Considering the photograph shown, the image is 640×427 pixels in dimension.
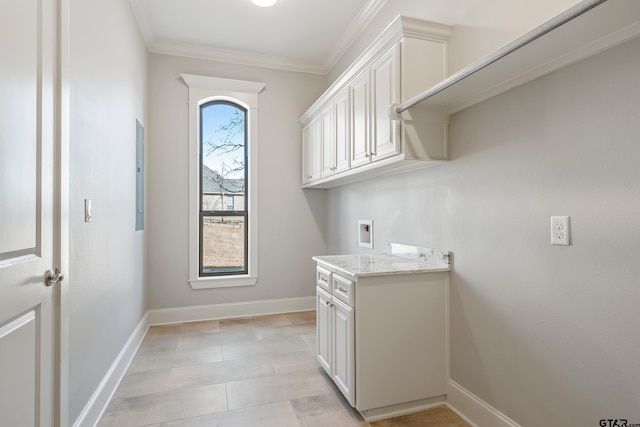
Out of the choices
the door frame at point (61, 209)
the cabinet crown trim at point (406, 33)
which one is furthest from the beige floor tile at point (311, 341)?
the cabinet crown trim at point (406, 33)

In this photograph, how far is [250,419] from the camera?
200 centimetres

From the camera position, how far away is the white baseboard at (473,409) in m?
1.77

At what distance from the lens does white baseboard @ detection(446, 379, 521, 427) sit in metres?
1.77

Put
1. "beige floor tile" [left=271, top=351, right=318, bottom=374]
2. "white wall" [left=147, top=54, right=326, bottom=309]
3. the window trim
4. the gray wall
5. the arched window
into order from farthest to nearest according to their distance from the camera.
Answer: the arched window, the window trim, "white wall" [left=147, top=54, right=326, bottom=309], "beige floor tile" [left=271, top=351, right=318, bottom=374], the gray wall

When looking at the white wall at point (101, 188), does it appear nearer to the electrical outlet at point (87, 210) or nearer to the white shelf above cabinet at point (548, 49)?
the electrical outlet at point (87, 210)

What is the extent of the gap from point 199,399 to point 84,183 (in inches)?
59.0

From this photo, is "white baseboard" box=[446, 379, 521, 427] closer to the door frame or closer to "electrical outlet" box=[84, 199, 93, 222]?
the door frame

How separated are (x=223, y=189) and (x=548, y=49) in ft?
11.4

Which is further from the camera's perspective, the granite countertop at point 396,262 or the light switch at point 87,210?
the granite countertop at point 396,262

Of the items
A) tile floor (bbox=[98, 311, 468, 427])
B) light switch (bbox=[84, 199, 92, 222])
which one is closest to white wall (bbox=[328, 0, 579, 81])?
tile floor (bbox=[98, 311, 468, 427])

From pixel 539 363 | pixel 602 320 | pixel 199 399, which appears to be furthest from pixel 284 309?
pixel 602 320

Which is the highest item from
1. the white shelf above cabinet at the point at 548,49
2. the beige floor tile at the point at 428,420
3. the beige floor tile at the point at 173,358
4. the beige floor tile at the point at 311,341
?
the white shelf above cabinet at the point at 548,49

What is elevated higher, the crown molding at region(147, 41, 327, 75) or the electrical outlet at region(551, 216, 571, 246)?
the crown molding at region(147, 41, 327, 75)

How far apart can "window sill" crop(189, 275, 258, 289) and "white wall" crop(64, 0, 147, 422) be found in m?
0.82
